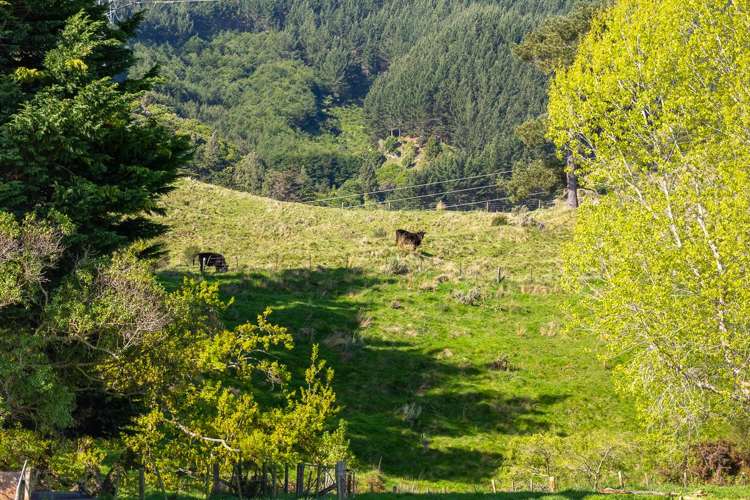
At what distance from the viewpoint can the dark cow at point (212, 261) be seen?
149 feet

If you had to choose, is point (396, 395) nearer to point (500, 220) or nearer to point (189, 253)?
point (189, 253)

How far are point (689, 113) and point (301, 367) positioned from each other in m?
18.6

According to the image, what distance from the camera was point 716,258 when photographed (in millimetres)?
18016

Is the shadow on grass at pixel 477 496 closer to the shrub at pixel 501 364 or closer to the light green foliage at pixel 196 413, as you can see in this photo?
the light green foliage at pixel 196 413

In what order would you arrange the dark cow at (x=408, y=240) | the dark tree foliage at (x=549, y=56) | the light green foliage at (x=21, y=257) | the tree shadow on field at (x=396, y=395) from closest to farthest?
the light green foliage at (x=21, y=257) → the tree shadow on field at (x=396, y=395) → the dark cow at (x=408, y=240) → the dark tree foliage at (x=549, y=56)

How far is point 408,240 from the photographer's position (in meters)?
53.7

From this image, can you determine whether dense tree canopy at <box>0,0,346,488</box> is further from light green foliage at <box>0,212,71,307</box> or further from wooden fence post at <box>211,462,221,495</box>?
wooden fence post at <box>211,462,221,495</box>

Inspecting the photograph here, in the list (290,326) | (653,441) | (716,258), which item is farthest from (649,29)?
(290,326)

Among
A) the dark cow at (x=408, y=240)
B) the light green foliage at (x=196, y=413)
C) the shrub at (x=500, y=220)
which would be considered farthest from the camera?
the shrub at (x=500, y=220)

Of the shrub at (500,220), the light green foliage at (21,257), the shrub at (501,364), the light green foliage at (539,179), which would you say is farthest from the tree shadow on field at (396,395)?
the light green foliage at (539,179)

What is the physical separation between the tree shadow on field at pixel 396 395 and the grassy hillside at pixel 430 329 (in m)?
0.08

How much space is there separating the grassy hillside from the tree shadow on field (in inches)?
3.0

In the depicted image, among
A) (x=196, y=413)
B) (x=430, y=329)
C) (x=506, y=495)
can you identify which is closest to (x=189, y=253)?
(x=430, y=329)

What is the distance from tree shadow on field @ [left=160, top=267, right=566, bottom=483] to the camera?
87.4ft
